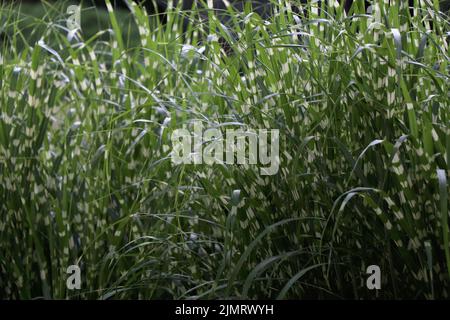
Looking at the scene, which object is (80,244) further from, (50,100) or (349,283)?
(349,283)

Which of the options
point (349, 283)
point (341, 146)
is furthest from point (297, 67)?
point (349, 283)

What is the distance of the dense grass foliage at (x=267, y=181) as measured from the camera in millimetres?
1568

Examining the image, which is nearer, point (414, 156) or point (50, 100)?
point (414, 156)

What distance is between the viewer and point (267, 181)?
5.52 ft

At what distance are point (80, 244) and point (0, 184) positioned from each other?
234 millimetres

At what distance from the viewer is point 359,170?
1.59 meters

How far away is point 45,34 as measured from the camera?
211 centimetres

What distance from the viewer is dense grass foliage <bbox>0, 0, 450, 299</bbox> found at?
157cm
